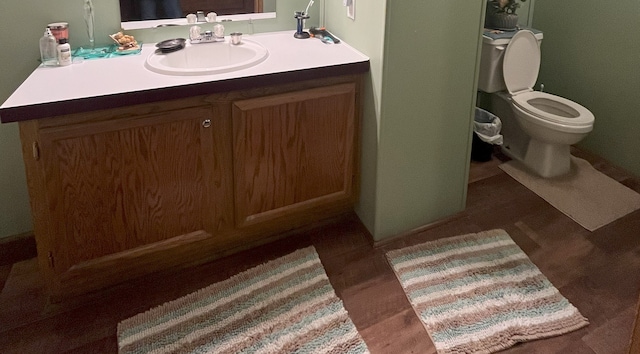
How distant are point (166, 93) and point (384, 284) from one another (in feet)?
3.72

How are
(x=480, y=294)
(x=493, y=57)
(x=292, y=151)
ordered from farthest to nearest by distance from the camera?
(x=493, y=57) → (x=292, y=151) → (x=480, y=294)

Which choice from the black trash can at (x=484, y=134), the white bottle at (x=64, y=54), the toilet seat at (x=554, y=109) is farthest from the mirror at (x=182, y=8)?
the toilet seat at (x=554, y=109)

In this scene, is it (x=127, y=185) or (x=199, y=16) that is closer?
(x=127, y=185)

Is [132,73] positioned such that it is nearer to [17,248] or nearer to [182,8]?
[182,8]

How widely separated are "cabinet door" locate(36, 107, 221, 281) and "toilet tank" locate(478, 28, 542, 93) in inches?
67.7

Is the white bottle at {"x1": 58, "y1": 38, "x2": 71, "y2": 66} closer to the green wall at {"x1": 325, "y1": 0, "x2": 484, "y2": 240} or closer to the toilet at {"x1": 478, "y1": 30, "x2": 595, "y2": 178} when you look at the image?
the green wall at {"x1": 325, "y1": 0, "x2": 484, "y2": 240}

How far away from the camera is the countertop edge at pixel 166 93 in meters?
1.72

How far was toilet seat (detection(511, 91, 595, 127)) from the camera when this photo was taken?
2.84m

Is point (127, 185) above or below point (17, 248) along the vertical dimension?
above

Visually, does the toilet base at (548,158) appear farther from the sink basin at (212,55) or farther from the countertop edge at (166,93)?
the sink basin at (212,55)

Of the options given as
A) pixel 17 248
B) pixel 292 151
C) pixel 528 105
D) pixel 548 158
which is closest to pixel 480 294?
pixel 292 151

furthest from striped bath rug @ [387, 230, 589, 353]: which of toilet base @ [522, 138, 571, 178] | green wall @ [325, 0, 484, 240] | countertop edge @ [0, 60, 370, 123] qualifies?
countertop edge @ [0, 60, 370, 123]

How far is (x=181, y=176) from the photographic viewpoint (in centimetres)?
208

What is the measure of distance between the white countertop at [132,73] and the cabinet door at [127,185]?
110 millimetres
